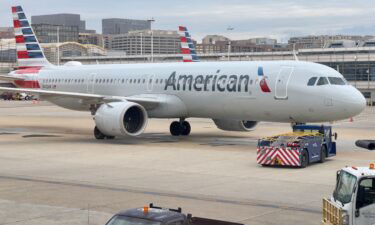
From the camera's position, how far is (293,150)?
24.8m

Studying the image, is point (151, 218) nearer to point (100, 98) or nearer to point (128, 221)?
point (128, 221)

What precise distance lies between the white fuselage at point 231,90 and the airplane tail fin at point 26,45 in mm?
6311

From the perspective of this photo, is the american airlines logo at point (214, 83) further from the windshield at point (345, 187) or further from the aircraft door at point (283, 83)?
the windshield at point (345, 187)

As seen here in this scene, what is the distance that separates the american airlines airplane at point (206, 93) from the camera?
30375 mm

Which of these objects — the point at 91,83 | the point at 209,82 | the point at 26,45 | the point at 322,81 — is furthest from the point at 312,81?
the point at 26,45

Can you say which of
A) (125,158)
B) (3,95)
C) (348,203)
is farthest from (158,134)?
(3,95)

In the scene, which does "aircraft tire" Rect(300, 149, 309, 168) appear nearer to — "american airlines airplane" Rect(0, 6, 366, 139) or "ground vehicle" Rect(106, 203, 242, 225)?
"american airlines airplane" Rect(0, 6, 366, 139)

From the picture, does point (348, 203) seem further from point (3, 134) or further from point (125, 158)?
point (3, 134)

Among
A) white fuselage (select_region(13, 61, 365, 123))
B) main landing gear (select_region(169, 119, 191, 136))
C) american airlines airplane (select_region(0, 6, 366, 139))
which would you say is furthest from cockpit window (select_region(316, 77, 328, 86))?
main landing gear (select_region(169, 119, 191, 136))

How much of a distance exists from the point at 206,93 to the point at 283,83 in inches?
199

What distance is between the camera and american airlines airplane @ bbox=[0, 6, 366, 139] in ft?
99.7

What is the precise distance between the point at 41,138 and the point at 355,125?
2510 cm

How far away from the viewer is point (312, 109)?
30.3 meters

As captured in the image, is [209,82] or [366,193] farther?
[209,82]
